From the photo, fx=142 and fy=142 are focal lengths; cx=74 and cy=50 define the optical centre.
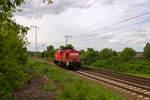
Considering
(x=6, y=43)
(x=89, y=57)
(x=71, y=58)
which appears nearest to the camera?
(x=6, y=43)

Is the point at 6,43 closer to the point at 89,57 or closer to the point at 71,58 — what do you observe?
the point at 71,58

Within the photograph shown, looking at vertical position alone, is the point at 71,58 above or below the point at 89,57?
below

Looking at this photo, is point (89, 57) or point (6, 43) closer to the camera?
point (6, 43)

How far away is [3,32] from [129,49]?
288ft

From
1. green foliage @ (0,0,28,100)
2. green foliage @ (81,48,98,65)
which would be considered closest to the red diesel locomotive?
green foliage @ (81,48,98,65)

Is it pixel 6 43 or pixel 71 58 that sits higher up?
pixel 6 43

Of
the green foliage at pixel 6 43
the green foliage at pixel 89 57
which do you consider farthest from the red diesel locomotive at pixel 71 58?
the green foliage at pixel 6 43

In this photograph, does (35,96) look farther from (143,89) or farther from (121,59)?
(121,59)

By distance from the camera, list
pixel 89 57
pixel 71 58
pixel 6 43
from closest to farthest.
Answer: pixel 6 43 → pixel 71 58 → pixel 89 57

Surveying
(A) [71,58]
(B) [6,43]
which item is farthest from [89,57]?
(B) [6,43]

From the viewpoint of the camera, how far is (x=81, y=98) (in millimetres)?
5641

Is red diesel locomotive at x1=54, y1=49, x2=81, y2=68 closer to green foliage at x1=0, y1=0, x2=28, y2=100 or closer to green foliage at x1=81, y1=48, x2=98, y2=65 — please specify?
green foliage at x1=81, y1=48, x2=98, y2=65

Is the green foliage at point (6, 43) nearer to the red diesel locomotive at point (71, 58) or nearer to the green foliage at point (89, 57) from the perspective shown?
the red diesel locomotive at point (71, 58)

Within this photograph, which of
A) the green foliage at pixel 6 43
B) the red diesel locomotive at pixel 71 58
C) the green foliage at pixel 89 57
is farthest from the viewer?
the green foliage at pixel 89 57
